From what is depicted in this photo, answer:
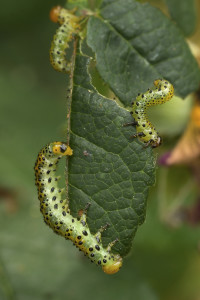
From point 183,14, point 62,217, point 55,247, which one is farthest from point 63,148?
point 55,247

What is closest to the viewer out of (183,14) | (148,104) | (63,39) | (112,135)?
(112,135)

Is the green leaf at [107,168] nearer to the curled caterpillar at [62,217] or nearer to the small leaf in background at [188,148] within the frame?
the curled caterpillar at [62,217]

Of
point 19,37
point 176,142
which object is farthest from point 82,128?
point 19,37

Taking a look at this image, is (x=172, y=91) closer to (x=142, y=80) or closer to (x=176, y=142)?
(x=142, y=80)

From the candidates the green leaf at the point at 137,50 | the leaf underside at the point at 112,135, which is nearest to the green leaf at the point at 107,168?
the leaf underside at the point at 112,135

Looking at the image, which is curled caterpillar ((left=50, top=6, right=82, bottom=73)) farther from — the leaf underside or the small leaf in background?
the small leaf in background

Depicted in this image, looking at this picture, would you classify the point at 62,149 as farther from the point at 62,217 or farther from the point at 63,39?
the point at 63,39
